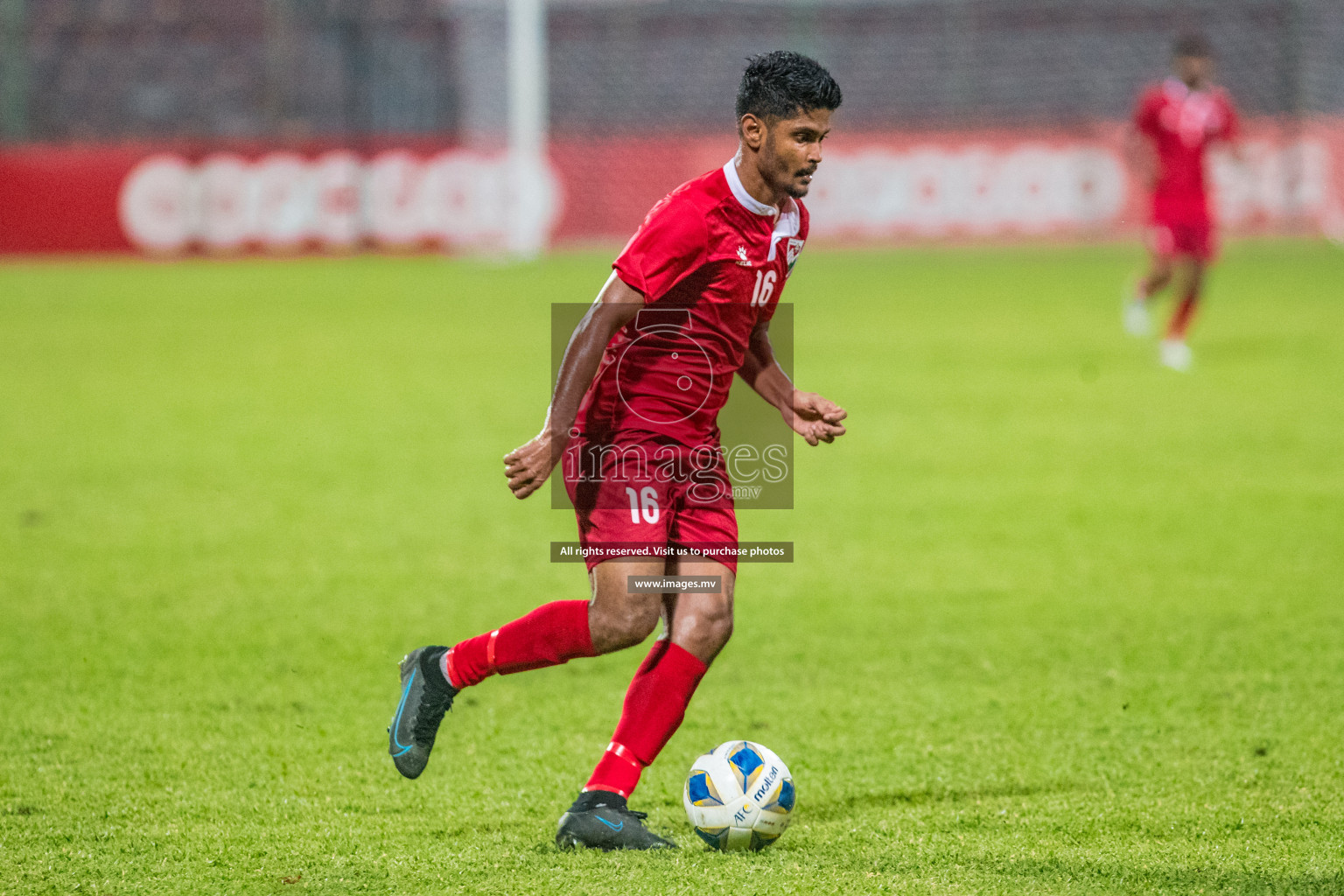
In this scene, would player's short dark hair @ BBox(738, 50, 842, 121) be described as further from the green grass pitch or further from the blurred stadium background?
the blurred stadium background

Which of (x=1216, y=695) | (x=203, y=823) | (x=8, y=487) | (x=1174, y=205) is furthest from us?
(x=1174, y=205)

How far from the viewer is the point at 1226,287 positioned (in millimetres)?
18219

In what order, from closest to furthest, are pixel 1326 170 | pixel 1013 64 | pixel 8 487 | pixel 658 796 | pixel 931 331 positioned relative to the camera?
1. pixel 658 796
2. pixel 8 487
3. pixel 931 331
4. pixel 1326 170
5. pixel 1013 64

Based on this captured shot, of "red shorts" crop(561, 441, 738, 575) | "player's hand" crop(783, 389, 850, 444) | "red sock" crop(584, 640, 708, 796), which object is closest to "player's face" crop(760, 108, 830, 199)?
"player's hand" crop(783, 389, 850, 444)

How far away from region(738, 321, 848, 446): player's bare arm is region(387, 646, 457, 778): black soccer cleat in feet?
3.40

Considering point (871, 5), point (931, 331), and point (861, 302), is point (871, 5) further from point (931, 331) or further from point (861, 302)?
point (931, 331)

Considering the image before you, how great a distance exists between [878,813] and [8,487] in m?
5.95

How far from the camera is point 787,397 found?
3871 millimetres

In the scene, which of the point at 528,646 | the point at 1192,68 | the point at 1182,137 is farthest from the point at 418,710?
the point at 1182,137

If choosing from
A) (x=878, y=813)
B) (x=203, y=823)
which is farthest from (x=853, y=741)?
(x=203, y=823)

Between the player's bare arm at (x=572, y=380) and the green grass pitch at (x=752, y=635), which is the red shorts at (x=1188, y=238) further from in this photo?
the player's bare arm at (x=572, y=380)

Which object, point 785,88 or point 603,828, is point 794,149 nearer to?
point 785,88

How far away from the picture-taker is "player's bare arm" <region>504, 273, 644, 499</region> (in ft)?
10.8

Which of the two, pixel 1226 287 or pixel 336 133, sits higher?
pixel 336 133
